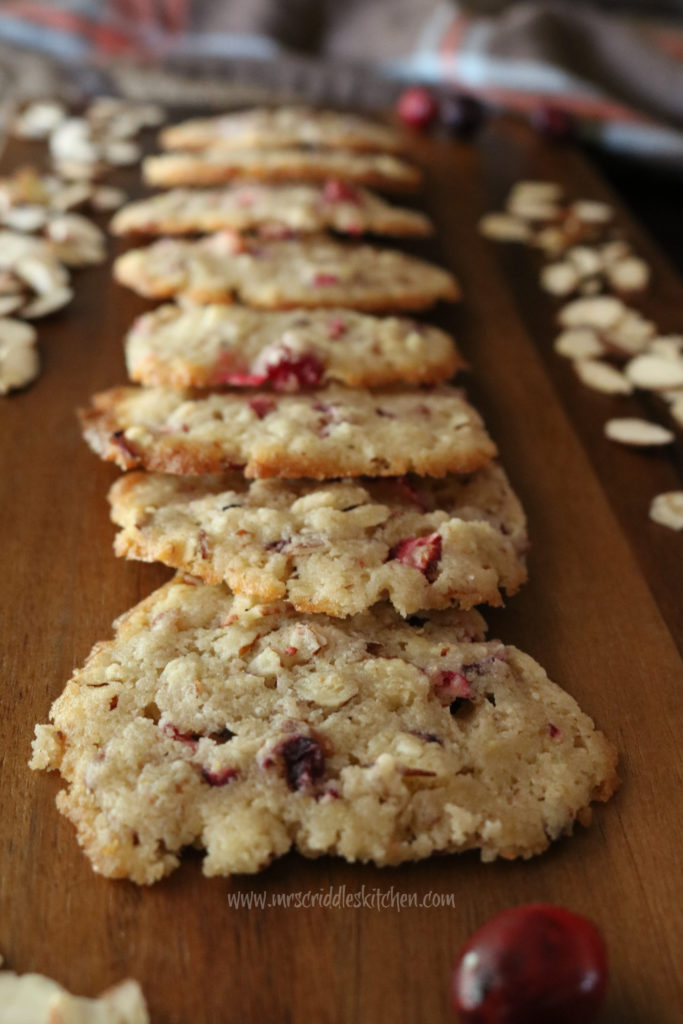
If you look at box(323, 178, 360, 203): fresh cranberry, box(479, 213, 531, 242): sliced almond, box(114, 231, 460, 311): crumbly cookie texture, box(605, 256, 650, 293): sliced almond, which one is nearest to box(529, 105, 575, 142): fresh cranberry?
box(479, 213, 531, 242): sliced almond

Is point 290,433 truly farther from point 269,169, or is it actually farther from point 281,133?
point 281,133

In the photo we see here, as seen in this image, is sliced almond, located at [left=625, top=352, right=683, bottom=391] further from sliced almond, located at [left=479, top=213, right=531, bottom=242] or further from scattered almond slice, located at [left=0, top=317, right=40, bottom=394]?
scattered almond slice, located at [left=0, top=317, right=40, bottom=394]

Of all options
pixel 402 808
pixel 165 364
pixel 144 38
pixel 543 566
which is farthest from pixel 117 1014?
pixel 144 38

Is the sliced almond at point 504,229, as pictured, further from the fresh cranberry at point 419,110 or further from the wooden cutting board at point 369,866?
the fresh cranberry at point 419,110

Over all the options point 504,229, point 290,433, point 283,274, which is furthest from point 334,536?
point 504,229

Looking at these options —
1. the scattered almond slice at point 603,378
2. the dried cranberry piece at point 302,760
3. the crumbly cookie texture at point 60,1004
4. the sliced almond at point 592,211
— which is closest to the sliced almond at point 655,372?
the scattered almond slice at point 603,378
